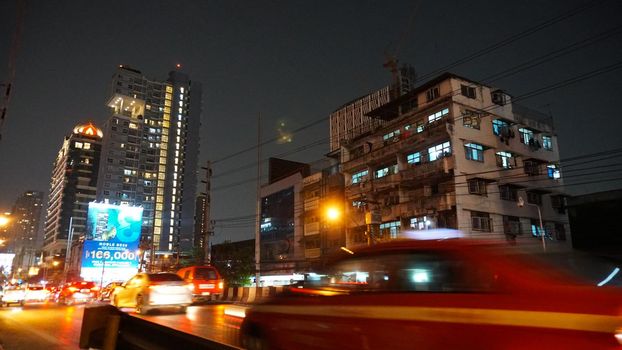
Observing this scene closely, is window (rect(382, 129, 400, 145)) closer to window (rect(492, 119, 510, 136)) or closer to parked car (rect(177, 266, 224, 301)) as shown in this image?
window (rect(492, 119, 510, 136))

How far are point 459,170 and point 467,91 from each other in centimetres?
766

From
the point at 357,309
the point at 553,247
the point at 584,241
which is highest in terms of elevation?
the point at 584,241

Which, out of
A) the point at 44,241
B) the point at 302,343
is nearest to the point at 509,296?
the point at 302,343

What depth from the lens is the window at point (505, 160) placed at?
36653 mm

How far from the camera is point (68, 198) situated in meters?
144

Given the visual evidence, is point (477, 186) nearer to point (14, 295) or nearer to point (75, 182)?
point (14, 295)

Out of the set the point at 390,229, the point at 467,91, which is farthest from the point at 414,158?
the point at 467,91

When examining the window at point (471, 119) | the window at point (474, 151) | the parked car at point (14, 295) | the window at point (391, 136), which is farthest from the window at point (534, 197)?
the parked car at point (14, 295)

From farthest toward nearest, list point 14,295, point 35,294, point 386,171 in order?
point 386,171 < point 35,294 < point 14,295

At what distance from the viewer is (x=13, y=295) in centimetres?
2723

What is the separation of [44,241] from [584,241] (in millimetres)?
175717

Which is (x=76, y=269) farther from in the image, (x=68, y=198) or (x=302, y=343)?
(x=302, y=343)

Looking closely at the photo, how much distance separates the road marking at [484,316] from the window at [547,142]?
41.8m

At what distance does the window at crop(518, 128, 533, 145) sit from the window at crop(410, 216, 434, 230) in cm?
1232
